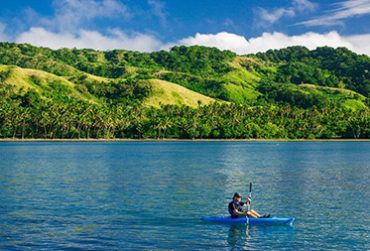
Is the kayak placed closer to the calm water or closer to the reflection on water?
the reflection on water

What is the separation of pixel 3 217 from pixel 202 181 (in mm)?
40780

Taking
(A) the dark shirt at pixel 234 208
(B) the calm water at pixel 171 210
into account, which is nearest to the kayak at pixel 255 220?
(A) the dark shirt at pixel 234 208

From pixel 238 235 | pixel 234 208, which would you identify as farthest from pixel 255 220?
pixel 238 235

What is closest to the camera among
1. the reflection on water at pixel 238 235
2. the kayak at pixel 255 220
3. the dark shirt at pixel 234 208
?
the reflection on water at pixel 238 235

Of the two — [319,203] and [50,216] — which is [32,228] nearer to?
[50,216]

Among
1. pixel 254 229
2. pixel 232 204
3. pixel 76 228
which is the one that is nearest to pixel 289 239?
pixel 254 229

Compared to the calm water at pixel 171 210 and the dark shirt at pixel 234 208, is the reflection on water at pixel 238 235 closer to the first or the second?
the calm water at pixel 171 210

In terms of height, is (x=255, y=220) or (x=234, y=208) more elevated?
(x=234, y=208)

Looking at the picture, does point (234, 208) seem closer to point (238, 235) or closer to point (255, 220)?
point (255, 220)

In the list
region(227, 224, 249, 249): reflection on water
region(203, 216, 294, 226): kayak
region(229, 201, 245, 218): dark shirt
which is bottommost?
region(227, 224, 249, 249): reflection on water

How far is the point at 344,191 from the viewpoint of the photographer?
72188mm

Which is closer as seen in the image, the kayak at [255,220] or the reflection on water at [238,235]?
the reflection on water at [238,235]

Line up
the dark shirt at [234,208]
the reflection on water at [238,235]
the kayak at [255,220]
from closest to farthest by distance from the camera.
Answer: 1. the reflection on water at [238,235]
2. the kayak at [255,220]
3. the dark shirt at [234,208]

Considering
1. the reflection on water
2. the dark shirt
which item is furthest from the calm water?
the dark shirt
